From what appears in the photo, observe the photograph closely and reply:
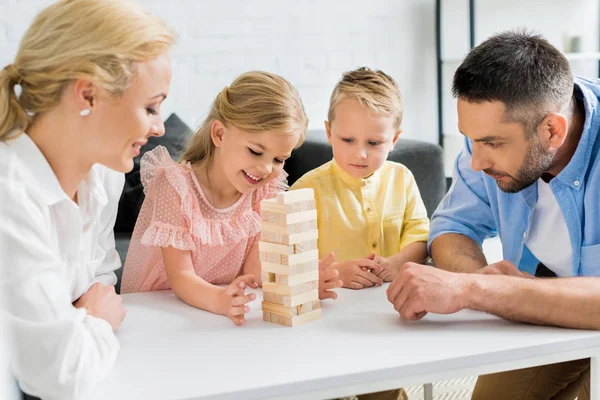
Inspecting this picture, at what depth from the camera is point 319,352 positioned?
1.08 m

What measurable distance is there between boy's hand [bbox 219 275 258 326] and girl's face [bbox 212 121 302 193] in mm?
308

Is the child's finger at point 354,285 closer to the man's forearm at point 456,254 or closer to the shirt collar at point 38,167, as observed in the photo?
the man's forearm at point 456,254

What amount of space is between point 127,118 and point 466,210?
0.93 m

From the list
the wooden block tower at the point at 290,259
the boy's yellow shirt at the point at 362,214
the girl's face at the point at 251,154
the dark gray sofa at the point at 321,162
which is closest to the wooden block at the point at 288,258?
the wooden block tower at the point at 290,259

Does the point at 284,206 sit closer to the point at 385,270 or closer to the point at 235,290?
the point at 235,290

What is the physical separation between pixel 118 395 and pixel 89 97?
43cm

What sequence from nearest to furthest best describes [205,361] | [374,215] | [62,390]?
[62,390] < [205,361] < [374,215]

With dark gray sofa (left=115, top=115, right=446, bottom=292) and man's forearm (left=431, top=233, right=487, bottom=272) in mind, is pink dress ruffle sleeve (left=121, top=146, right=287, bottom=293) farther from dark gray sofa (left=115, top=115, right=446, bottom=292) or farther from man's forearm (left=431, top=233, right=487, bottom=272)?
dark gray sofa (left=115, top=115, right=446, bottom=292)

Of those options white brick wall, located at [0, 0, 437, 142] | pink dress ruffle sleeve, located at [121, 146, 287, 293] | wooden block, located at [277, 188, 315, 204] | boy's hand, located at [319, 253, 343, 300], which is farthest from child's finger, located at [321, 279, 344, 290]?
white brick wall, located at [0, 0, 437, 142]

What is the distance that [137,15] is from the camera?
1086 mm

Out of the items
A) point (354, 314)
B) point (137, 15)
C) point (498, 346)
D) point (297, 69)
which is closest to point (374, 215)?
point (354, 314)

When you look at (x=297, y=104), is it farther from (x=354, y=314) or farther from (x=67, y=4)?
(x=67, y=4)

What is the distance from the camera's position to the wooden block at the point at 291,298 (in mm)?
1205

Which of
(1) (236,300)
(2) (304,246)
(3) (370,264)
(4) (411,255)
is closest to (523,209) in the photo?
(4) (411,255)
